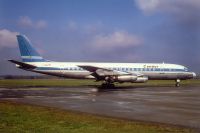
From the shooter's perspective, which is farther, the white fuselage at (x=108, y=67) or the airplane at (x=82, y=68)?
the white fuselage at (x=108, y=67)

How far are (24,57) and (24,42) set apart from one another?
7.22 ft

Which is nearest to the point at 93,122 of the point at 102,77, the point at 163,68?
the point at 102,77

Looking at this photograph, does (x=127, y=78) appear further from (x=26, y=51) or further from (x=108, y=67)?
(x=26, y=51)

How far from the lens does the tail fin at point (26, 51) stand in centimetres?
4197

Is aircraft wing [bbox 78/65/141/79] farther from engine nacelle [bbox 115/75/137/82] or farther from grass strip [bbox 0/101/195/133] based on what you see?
grass strip [bbox 0/101/195/133]

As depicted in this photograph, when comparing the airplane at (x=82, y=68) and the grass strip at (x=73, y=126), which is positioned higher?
the airplane at (x=82, y=68)

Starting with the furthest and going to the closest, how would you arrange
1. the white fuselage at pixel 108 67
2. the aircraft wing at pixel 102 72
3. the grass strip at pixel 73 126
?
the white fuselage at pixel 108 67 → the aircraft wing at pixel 102 72 → the grass strip at pixel 73 126

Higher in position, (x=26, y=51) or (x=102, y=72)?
(x=26, y=51)

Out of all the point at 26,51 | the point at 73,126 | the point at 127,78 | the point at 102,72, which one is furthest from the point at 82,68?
the point at 73,126

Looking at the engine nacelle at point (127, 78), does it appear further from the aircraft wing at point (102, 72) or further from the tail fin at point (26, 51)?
the tail fin at point (26, 51)

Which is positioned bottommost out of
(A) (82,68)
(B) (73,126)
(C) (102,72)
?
(B) (73,126)

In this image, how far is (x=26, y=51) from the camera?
42125 millimetres

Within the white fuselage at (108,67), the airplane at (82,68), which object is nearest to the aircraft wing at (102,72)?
the airplane at (82,68)

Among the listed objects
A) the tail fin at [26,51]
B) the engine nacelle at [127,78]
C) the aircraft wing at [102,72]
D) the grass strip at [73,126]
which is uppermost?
the tail fin at [26,51]
